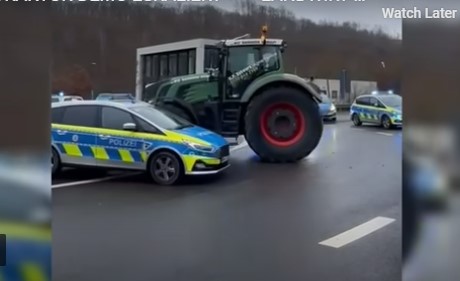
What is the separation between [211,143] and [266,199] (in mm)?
1433

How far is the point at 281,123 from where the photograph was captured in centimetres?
861

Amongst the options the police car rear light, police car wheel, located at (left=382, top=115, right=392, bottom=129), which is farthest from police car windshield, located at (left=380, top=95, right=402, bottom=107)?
police car wheel, located at (left=382, top=115, right=392, bottom=129)

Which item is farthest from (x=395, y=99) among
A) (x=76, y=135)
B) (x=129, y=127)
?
(x=76, y=135)

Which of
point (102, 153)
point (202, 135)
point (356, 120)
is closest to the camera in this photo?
point (102, 153)

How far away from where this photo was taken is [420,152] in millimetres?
2029

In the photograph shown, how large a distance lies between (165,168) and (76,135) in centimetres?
137

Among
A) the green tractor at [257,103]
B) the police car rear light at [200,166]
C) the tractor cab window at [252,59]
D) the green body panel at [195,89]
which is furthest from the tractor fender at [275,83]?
the police car rear light at [200,166]

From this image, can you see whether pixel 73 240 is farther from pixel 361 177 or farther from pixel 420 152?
pixel 361 177

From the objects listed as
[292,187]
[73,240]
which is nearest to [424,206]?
[73,240]

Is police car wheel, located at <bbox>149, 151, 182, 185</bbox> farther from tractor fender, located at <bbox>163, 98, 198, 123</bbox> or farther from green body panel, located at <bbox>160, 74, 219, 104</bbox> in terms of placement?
green body panel, located at <bbox>160, 74, 219, 104</bbox>

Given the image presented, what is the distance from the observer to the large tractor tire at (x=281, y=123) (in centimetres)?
851

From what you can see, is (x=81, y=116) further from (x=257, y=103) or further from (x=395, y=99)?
(x=395, y=99)

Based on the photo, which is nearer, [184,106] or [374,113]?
[184,106]

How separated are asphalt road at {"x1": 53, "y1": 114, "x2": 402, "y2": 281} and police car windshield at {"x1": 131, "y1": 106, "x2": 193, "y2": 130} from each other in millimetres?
801
